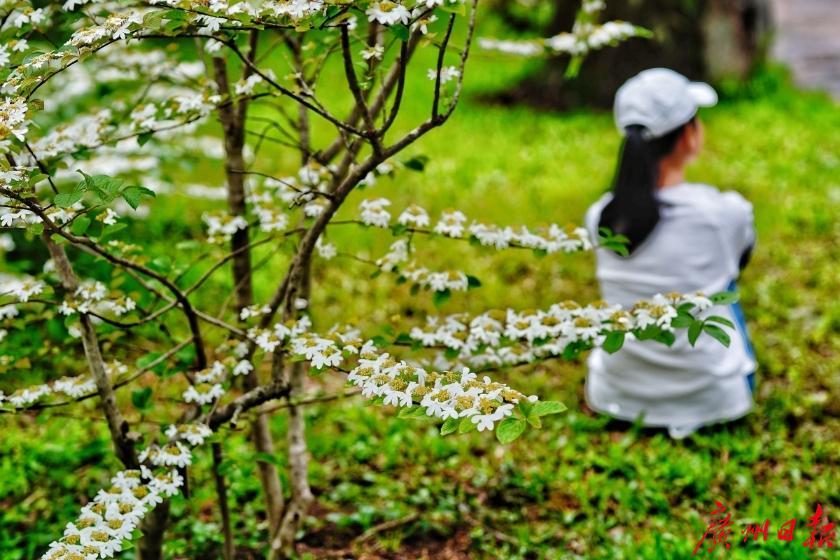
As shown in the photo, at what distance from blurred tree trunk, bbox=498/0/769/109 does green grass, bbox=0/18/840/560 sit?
8.17 feet

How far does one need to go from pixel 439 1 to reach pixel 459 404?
73 cm

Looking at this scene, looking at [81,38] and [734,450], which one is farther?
[734,450]

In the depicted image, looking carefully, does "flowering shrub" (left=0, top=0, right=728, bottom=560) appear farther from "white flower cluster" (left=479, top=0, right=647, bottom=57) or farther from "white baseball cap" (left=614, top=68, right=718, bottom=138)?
"white baseball cap" (left=614, top=68, right=718, bottom=138)

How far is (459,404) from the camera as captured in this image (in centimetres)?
159

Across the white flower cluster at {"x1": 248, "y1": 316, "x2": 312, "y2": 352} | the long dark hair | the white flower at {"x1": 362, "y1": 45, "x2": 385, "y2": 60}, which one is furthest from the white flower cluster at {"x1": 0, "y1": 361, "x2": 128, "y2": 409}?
the long dark hair

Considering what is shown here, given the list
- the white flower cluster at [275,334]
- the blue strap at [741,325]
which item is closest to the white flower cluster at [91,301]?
the white flower cluster at [275,334]

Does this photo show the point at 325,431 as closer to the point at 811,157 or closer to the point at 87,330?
the point at 87,330

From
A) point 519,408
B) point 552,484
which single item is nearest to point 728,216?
point 552,484

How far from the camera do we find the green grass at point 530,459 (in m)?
3.00

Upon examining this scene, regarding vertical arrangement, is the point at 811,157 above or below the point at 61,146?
below

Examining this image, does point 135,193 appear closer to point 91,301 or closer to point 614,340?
point 91,301

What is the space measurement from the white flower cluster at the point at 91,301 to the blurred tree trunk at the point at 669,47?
6.12 meters

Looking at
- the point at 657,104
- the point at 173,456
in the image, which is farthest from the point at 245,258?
the point at 657,104

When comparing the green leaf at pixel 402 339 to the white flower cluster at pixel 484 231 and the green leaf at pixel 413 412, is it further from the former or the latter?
the green leaf at pixel 413 412
